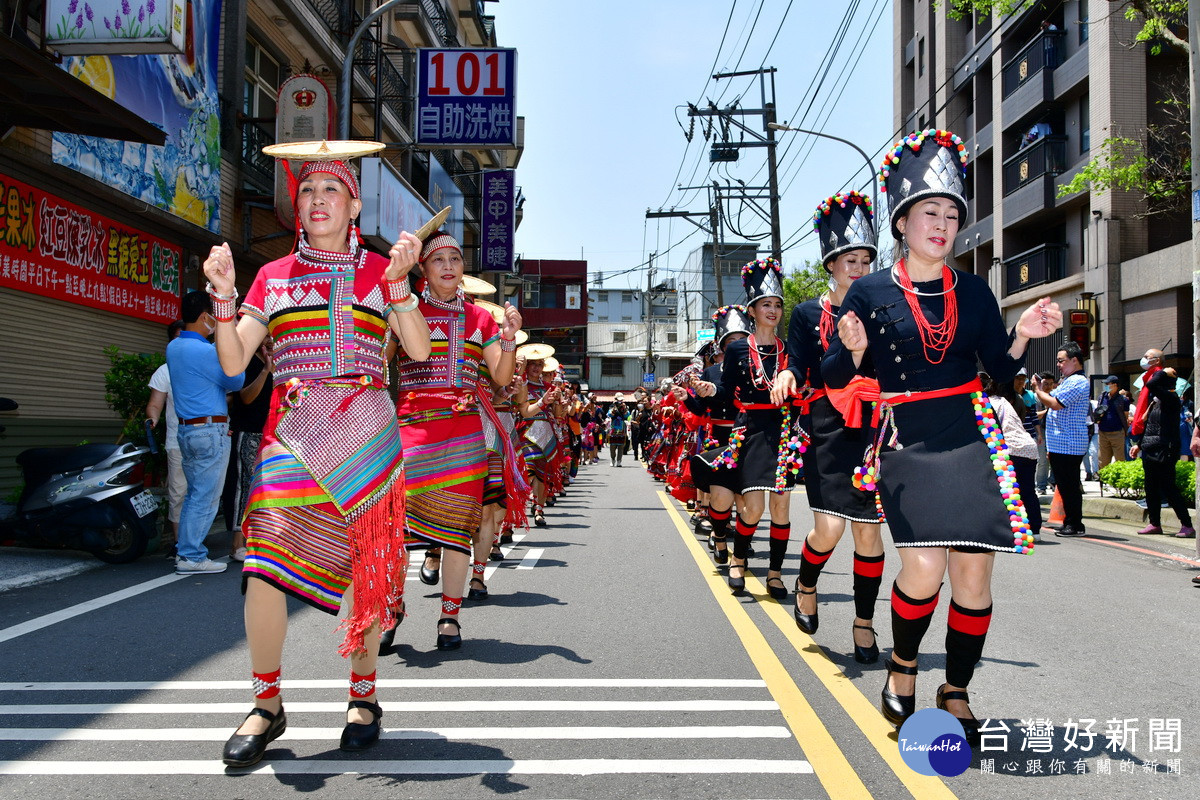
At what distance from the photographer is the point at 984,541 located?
3.75 metres

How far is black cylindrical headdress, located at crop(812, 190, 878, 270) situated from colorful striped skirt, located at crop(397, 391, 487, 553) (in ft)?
7.27

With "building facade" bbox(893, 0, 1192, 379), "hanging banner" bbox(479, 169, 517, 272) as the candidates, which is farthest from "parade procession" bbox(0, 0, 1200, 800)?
"hanging banner" bbox(479, 169, 517, 272)

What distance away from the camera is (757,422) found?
23.1ft

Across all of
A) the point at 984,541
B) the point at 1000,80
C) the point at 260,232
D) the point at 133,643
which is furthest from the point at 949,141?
the point at 1000,80

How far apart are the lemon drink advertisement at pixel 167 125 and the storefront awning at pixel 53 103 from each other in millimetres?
1355

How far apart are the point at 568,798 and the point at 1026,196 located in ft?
95.0

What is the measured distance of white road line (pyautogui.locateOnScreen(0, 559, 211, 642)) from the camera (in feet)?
18.8

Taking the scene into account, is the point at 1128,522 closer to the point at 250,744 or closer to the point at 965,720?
the point at 965,720

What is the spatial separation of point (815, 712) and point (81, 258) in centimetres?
1119

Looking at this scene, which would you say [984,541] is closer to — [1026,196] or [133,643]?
[133,643]

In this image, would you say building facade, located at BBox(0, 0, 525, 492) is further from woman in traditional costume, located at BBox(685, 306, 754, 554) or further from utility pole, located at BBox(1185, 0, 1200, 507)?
utility pole, located at BBox(1185, 0, 1200, 507)

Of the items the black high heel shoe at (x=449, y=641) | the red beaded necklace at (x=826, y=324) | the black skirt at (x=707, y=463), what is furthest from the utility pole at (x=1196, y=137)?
the black high heel shoe at (x=449, y=641)

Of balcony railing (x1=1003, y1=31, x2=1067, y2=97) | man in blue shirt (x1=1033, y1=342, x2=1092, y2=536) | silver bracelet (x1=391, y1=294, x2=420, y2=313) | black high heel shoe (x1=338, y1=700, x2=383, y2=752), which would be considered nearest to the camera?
black high heel shoe (x1=338, y1=700, x2=383, y2=752)

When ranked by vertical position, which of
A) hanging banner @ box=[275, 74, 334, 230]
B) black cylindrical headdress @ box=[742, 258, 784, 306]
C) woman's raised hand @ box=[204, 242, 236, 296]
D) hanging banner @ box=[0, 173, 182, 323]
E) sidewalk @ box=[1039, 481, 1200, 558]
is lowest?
sidewalk @ box=[1039, 481, 1200, 558]
